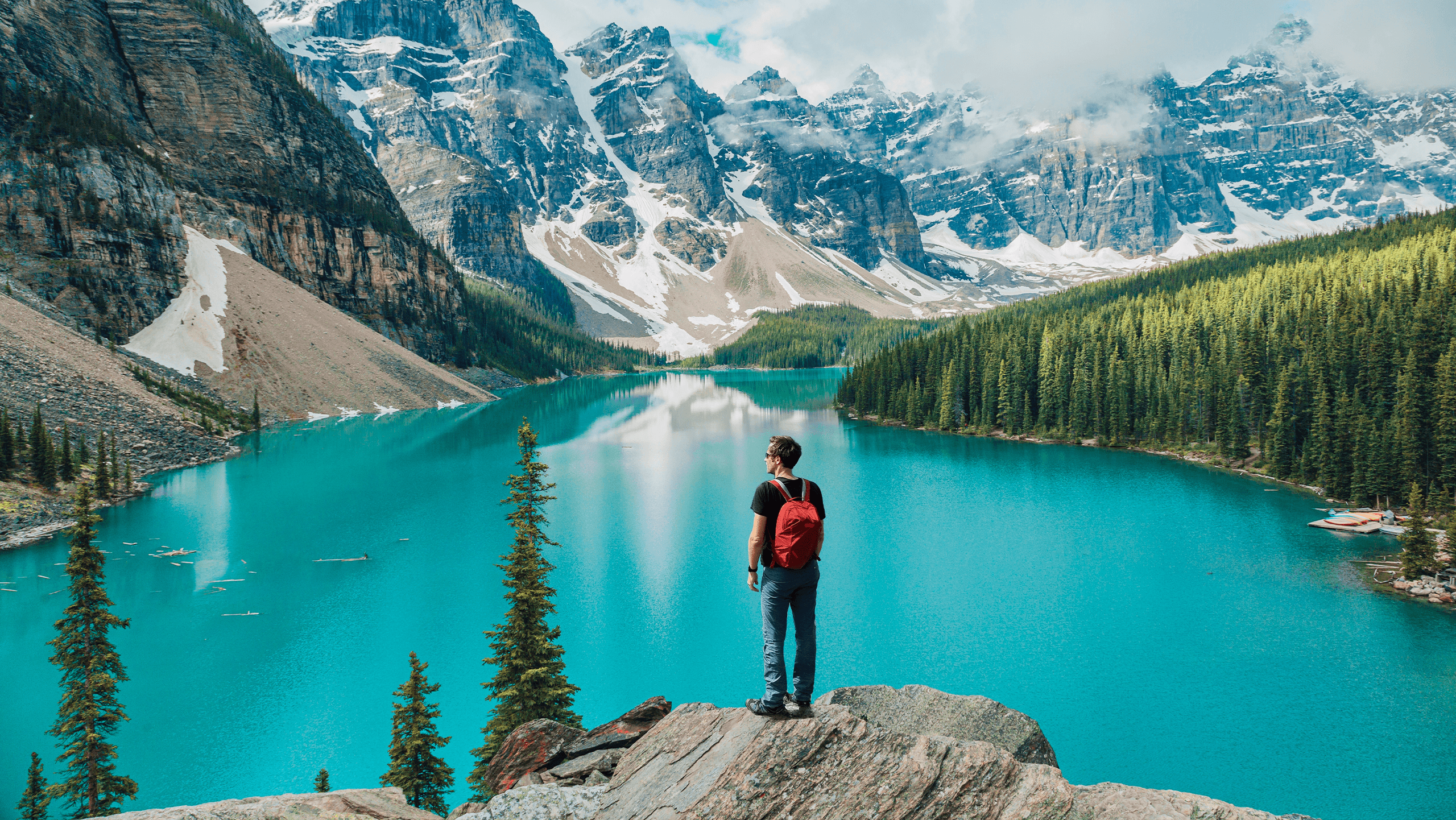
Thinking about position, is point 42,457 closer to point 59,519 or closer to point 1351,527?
point 59,519

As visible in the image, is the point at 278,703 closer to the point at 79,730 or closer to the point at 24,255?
the point at 79,730

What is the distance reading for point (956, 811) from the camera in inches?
279

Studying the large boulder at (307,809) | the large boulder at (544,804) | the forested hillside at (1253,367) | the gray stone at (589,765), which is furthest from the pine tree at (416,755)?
the forested hillside at (1253,367)

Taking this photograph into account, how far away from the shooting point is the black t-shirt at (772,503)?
7.73 meters

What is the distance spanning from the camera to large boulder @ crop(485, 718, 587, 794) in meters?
9.89

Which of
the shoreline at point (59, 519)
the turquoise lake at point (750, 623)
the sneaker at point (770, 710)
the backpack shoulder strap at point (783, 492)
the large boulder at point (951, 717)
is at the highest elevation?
the backpack shoulder strap at point (783, 492)

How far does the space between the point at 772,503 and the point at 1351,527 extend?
48113 mm

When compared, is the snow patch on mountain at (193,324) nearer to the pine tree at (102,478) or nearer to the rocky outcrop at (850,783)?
the pine tree at (102,478)

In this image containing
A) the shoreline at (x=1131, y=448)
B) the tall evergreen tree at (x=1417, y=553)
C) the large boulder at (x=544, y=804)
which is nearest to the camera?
the large boulder at (x=544, y=804)

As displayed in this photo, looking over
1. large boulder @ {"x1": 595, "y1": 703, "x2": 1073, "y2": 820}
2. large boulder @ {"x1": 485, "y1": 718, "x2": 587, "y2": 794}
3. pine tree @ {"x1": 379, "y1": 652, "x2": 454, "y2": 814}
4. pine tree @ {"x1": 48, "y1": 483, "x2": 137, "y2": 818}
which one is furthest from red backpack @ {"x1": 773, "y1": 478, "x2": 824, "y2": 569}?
pine tree @ {"x1": 48, "y1": 483, "x2": 137, "y2": 818}

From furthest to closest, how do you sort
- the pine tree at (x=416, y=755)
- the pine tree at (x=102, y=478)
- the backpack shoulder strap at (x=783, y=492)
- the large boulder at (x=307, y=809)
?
the pine tree at (x=102, y=478)
the pine tree at (x=416, y=755)
the backpack shoulder strap at (x=783, y=492)
the large boulder at (x=307, y=809)

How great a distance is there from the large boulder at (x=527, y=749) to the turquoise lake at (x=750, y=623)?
9685 millimetres

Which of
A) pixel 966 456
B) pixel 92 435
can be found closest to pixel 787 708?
pixel 92 435

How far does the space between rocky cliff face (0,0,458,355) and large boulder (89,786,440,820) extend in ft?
283
